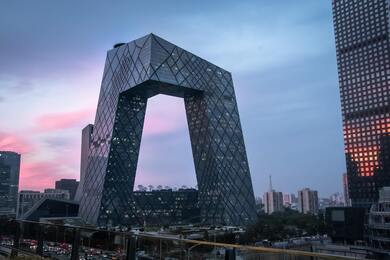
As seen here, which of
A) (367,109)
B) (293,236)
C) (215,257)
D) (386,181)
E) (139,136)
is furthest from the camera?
(367,109)

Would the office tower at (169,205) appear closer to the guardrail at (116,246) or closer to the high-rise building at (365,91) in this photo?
the high-rise building at (365,91)

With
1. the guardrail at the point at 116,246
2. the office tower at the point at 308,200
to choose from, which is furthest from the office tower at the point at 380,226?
the office tower at the point at 308,200

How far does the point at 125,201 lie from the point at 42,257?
72099mm

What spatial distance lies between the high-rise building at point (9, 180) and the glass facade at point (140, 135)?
9022 cm

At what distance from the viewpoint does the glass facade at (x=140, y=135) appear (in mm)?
78481

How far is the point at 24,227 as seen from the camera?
1194 centimetres

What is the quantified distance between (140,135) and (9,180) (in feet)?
395

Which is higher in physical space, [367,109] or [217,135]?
[367,109]

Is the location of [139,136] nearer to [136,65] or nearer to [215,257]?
[136,65]

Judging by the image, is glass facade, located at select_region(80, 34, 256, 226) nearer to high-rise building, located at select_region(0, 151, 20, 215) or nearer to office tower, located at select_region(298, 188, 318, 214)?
high-rise building, located at select_region(0, 151, 20, 215)

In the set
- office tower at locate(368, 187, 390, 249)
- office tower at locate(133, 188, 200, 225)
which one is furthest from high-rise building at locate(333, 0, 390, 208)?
office tower at locate(368, 187, 390, 249)

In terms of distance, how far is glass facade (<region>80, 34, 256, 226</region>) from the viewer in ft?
257

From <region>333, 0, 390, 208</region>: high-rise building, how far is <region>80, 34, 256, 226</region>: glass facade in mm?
68095

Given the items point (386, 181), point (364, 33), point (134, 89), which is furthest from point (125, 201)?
point (364, 33)
